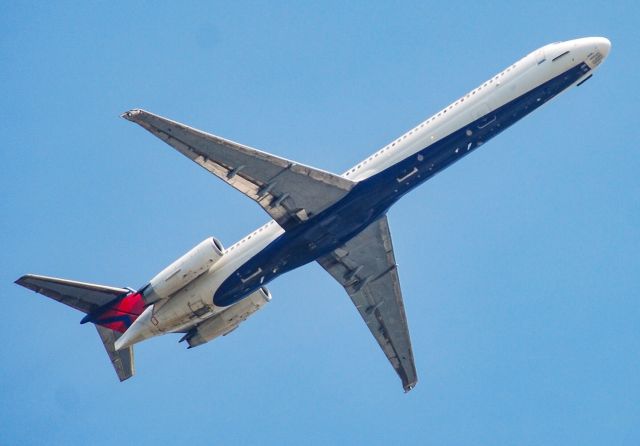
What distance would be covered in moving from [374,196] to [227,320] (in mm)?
10570

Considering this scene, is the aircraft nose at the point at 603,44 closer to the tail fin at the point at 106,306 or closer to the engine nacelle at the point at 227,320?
the engine nacelle at the point at 227,320

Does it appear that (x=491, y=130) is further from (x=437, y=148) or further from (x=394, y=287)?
(x=394, y=287)

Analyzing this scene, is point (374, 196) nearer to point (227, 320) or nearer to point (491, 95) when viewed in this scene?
point (491, 95)

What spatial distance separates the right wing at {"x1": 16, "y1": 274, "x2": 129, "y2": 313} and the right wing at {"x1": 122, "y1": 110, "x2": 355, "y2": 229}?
402 inches

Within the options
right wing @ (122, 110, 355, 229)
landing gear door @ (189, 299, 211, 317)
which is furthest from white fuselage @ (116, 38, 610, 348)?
landing gear door @ (189, 299, 211, 317)

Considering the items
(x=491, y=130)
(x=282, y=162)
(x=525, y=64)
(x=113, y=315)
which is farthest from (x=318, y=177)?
(x=113, y=315)

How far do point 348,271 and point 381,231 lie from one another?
10.0ft

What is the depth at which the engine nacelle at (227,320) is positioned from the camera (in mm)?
47688

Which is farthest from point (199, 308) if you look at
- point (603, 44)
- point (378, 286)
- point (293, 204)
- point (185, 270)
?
point (603, 44)

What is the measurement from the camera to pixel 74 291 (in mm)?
47312

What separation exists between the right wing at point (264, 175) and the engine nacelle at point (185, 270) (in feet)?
11.2

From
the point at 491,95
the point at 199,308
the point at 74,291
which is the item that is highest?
the point at 74,291

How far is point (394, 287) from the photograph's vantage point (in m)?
50.3

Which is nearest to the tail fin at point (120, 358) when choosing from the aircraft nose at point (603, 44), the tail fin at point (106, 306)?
the tail fin at point (106, 306)
